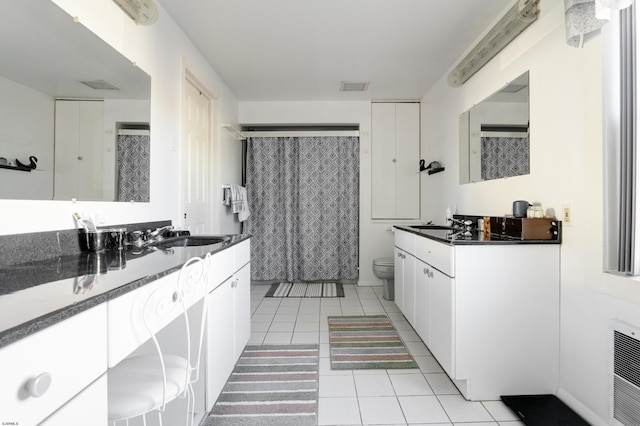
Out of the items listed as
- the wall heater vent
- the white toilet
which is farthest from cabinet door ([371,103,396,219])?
the wall heater vent

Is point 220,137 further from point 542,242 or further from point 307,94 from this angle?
point 542,242

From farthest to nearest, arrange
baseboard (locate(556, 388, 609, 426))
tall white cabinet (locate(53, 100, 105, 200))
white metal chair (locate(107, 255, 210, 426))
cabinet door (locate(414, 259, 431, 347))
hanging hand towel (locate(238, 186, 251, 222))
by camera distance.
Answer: hanging hand towel (locate(238, 186, 251, 222)), cabinet door (locate(414, 259, 431, 347)), baseboard (locate(556, 388, 609, 426)), tall white cabinet (locate(53, 100, 105, 200)), white metal chair (locate(107, 255, 210, 426))

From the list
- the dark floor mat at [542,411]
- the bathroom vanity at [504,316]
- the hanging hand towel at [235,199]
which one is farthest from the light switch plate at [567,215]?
the hanging hand towel at [235,199]

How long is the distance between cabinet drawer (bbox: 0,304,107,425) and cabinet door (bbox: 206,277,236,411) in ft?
2.66

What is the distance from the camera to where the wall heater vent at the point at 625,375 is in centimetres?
124

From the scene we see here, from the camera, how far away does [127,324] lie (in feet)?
2.77

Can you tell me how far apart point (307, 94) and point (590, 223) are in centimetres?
315

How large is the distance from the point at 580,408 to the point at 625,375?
1.30 feet

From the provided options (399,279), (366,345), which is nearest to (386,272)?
(399,279)

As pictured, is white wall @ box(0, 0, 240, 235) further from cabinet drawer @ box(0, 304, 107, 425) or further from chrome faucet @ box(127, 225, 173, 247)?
cabinet drawer @ box(0, 304, 107, 425)

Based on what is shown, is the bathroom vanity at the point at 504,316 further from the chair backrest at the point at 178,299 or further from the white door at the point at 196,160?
the white door at the point at 196,160

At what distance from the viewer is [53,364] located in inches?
23.1

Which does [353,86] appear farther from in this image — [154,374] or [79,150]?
[154,374]

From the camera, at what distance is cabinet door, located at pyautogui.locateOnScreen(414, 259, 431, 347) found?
213 centimetres
